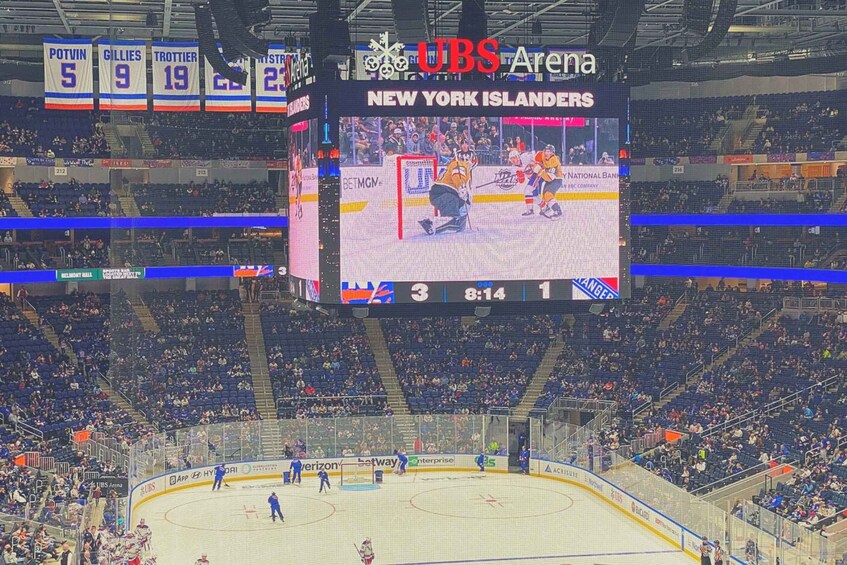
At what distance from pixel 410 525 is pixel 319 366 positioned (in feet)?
32.4

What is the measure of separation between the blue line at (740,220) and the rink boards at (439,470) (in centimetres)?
924

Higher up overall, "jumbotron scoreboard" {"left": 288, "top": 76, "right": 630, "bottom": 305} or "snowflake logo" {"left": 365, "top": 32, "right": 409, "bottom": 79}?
"snowflake logo" {"left": 365, "top": 32, "right": 409, "bottom": 79}

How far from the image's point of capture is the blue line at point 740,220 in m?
33.0

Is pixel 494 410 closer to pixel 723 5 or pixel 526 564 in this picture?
pixel 526 564

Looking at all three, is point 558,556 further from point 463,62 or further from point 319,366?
point 319,366

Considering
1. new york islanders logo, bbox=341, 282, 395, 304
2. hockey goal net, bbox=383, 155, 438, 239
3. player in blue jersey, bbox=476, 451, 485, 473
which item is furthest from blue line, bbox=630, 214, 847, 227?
new york islanders logo, bbox=341, 282, 395, 304

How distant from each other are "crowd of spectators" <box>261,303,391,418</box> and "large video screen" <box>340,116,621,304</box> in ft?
41.8

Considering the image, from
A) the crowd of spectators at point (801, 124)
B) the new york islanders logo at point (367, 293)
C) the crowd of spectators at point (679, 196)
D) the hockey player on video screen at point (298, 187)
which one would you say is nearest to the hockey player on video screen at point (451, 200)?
the new york islanders logo at point (367, 293)

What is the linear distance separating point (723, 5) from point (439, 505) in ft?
41.8

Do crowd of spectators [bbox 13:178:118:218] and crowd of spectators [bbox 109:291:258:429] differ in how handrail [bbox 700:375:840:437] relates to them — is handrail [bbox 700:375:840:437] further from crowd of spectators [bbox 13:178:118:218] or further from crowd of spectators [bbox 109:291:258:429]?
crowd of spectators [bbox 13:178:118:218]

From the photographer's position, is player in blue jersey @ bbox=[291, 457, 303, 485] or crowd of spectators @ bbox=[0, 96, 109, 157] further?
crowd of spectators @ bbox=[0, 96, 109, 157]

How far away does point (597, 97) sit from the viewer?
21828mm

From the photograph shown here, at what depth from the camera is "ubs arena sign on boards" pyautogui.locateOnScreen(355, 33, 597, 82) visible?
2106 centimetres

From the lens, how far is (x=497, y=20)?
1266 inches
